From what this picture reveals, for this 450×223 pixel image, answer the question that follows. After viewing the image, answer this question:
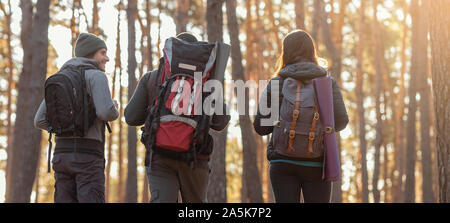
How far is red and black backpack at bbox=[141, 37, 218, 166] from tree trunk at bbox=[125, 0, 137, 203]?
9.32 m

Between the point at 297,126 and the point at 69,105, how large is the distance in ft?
5.88

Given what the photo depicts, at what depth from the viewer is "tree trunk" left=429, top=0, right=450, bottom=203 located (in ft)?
21.1

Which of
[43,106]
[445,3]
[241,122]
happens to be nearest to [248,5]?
[241,122]

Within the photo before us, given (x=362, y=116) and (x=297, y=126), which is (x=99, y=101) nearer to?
(x=297, y=126)

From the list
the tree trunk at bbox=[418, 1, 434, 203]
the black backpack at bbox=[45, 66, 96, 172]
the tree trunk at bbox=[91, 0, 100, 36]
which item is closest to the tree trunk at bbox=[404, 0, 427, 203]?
the tree trunk at bbox=[418, 1, 434, 203]

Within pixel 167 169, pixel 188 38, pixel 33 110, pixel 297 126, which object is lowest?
pixel 167 169

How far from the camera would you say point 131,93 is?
46.8 feet

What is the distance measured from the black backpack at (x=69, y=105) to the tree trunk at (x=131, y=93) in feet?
28.8

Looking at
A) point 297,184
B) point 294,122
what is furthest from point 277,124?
point 297,184

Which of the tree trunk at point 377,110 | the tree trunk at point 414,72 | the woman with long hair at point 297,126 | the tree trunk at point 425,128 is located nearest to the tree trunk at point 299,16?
the tree trunk at point 414,72

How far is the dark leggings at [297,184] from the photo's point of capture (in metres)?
4.78

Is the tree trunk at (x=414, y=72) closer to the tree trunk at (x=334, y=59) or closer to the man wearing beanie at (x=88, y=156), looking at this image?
the tree trunk at (x=334, y=59)

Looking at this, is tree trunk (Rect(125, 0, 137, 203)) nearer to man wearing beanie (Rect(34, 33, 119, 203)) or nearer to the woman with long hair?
man wearing beanie (Rect(34, 33, 119, 203))
